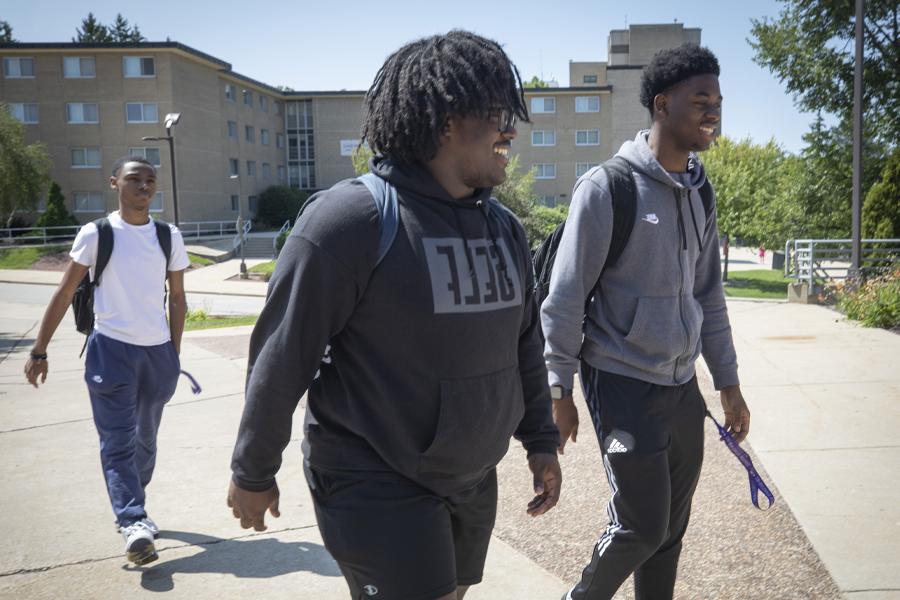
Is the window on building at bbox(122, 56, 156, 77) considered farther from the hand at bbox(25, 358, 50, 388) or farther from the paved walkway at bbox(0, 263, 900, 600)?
the hand at bbox(25, 358, 50, 388)

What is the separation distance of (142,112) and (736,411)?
1968 inches

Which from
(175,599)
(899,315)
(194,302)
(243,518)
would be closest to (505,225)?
(243,518)

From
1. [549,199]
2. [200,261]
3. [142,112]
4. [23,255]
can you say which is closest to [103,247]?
[200,261]

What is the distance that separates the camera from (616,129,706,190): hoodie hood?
118 inches

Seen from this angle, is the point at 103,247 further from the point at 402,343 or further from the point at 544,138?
the point at 544,138

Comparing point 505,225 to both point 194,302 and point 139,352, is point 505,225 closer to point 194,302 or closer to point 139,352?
point 139,352

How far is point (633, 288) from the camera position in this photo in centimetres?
296

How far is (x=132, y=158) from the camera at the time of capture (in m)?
4.56

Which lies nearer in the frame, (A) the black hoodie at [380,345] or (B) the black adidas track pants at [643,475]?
(A) the black hoodie at [380,345]

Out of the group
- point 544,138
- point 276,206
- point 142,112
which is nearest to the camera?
point 142,112

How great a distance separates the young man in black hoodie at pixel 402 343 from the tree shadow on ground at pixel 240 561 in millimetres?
1999

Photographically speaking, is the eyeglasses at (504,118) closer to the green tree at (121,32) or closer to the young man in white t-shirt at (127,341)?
the young man in white t-shirt at (127,341)

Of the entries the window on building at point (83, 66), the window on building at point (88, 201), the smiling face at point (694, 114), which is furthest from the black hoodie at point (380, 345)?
the window on building at point (83, 66)

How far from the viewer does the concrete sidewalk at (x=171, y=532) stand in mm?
3811
